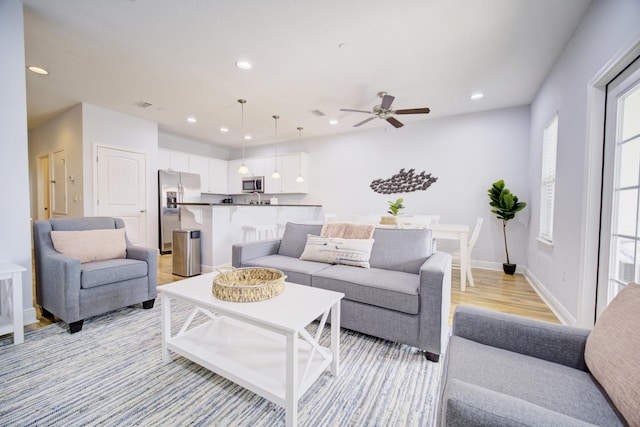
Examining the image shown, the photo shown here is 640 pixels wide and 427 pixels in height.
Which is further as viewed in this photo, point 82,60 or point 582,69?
point 82,60

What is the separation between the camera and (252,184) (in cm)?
646

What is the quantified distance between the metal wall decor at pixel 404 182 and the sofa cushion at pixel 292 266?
3.00 meters

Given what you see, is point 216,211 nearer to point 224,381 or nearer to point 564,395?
point 224,381

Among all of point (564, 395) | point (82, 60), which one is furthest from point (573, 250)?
point (82, 60)

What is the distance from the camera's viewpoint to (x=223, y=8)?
2074mm

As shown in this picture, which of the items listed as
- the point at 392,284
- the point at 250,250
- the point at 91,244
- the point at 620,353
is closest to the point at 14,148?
the point at 91,244

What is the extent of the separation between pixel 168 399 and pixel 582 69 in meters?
3.85

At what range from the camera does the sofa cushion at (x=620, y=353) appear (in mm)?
711

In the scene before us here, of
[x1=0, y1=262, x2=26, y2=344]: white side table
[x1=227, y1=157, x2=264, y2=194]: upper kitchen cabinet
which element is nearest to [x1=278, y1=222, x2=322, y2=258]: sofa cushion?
[x1=0, y1=262, x2=26, y2=344]: white side table

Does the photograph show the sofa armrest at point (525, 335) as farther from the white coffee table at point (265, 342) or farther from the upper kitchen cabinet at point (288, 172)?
the upper kitchen cabinet at point (288, 172)

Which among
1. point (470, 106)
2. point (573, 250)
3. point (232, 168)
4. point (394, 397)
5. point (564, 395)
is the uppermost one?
point (470, 106)

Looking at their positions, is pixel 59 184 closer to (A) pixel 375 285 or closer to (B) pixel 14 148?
(B) pixel 14 148

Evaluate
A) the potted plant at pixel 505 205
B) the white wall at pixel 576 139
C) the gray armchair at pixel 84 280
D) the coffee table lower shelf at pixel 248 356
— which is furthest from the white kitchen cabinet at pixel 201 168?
the white wall at pixel 576 139

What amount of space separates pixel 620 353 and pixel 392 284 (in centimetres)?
116
